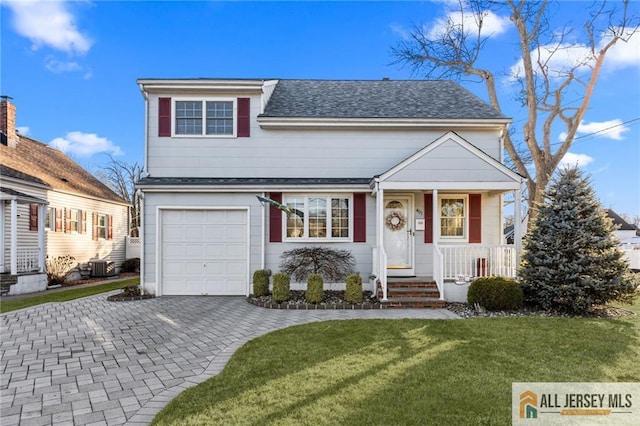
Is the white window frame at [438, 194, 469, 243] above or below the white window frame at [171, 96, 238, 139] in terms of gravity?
below

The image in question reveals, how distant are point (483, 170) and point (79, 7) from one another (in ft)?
43.4

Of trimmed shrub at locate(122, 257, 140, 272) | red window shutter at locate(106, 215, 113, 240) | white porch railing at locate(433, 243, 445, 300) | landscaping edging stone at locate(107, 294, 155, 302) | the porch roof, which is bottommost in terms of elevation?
trimmed shrub at locate(122, 257, 140, 272)

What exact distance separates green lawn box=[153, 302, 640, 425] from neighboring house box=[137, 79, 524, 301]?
13.1 feet

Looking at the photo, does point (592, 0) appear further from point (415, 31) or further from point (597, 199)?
point (597, 199)

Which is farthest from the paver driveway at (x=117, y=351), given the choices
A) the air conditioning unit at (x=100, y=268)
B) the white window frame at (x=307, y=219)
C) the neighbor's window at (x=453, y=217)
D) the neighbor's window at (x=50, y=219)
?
the air conditioning unit at (x=100, y=268)

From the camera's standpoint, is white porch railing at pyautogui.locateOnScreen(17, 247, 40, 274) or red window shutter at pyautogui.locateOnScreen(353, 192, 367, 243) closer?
red window shutter at pyautogui.locateOnScreen(353, 192, 367, 243)

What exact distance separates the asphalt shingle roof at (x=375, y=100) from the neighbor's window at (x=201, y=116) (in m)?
1.27

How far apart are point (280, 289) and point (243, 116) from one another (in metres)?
5.59

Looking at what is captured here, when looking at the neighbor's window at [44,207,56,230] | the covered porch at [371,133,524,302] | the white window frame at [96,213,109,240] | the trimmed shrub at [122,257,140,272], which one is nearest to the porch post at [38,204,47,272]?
the neighbor's window at [44,207,56,230]

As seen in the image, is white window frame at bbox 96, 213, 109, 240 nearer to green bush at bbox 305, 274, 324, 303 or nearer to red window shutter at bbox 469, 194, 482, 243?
green bush at bbox 305, 274, 324, 303

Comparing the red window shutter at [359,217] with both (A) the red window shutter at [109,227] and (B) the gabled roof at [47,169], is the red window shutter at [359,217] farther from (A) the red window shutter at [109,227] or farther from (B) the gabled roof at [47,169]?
(A) the red window shutter at [109,227]

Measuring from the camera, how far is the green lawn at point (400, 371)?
11.0ft

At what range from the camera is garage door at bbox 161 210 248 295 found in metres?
10.4

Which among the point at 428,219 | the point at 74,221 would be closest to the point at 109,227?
the point at 74,221
